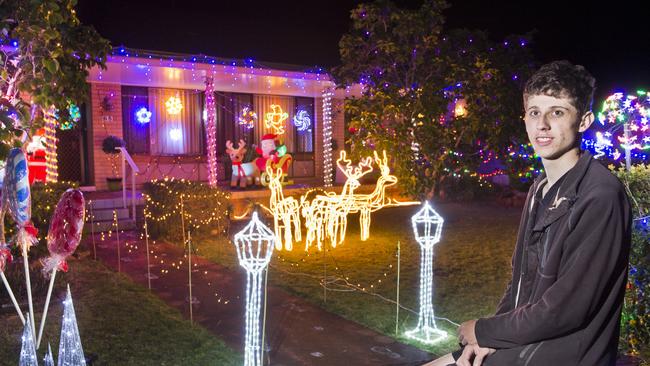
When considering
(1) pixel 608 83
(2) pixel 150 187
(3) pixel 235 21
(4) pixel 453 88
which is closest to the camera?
(2) pixel 150 187

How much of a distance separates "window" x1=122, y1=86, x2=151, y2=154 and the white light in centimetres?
79

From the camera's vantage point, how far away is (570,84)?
2127 mm

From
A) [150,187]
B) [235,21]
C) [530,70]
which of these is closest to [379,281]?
[150,187]

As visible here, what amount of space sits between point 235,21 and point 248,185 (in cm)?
524

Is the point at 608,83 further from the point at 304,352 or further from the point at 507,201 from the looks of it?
the point at 304,352

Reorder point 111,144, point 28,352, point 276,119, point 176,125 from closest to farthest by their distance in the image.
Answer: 1. point 28,352
2. point 111,144
3. point 176,125
4. point 276,119

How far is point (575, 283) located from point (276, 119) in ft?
58.8

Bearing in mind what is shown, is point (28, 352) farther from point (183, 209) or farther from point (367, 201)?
point (367, 201)

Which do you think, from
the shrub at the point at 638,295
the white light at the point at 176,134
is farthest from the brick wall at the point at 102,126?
the shrub at the point at 638,295

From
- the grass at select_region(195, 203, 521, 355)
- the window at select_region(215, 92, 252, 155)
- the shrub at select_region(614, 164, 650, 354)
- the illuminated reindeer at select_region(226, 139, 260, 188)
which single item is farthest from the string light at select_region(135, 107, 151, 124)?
the shrub at select_region(614, 164, 650, 354)

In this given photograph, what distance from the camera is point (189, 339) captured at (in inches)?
226

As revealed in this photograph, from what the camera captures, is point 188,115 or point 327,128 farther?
point 327,128

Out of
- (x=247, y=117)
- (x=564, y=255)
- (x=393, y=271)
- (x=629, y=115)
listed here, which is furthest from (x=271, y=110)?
(x=564, y=255)

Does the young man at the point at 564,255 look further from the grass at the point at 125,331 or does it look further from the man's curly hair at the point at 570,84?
the grass at the point at 125,331
